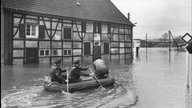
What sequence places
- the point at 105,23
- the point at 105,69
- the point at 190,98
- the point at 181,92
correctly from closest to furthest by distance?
the point at 190,98
the point at 181,92
the point at 105,69
the point at 105,23

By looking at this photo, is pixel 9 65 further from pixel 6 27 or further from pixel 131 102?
pixel 131 102

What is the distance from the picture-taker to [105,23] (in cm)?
2720

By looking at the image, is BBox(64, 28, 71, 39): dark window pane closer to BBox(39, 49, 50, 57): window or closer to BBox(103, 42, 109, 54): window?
BBox(39, 49, 50, 57): window

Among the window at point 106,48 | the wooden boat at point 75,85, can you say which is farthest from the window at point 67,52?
the wooden boat at point 75,85

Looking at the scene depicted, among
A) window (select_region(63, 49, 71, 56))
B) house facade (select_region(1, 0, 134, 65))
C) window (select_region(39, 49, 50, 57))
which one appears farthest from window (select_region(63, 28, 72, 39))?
window (select_region(39, 49, 50, 57))

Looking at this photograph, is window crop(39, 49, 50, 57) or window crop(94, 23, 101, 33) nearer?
window crop(39, 49, 50, 57)

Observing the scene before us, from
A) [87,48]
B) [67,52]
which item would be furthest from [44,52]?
[87,48]

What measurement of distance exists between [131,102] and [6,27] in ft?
50.1

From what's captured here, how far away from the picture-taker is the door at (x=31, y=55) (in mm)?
21016

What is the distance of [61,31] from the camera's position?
23.3 m

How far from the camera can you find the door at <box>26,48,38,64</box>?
2102 centimetres

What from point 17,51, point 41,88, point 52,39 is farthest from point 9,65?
point 41,88

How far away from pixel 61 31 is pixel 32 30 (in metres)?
3.03

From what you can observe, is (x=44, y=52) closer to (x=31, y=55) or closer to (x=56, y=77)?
(x=31, y=55)
